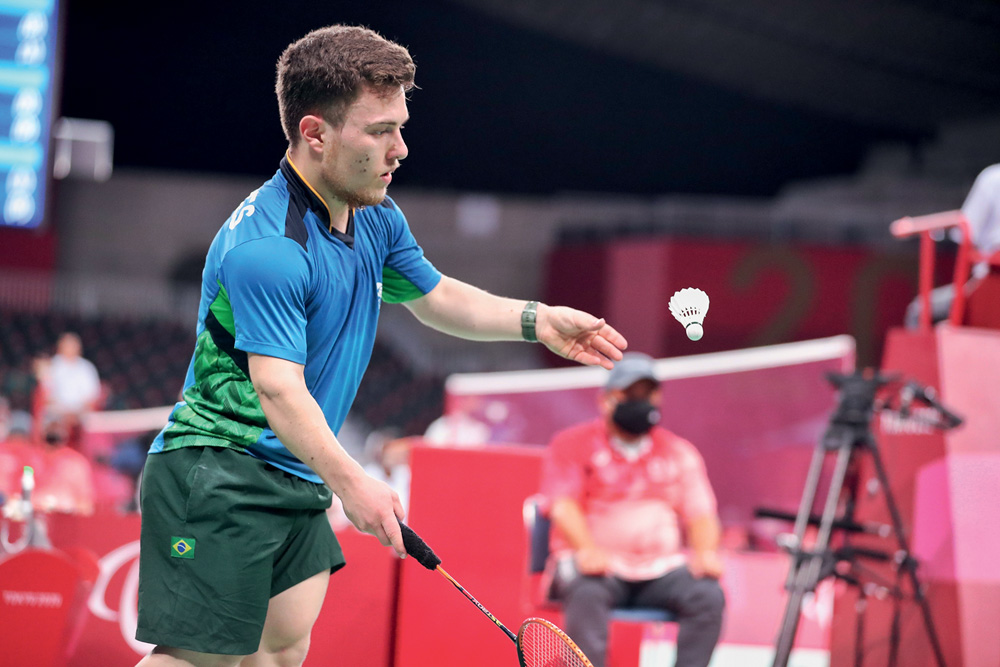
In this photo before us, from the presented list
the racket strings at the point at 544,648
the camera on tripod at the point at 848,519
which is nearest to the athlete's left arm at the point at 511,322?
the racket strings at the point at 544,648

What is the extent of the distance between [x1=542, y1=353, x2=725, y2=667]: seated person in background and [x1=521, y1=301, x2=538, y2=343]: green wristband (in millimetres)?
1876

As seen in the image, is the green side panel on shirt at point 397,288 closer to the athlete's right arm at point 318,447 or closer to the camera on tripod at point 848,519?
the athlete's right arm at point 318,447

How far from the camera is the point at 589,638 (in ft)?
12.4

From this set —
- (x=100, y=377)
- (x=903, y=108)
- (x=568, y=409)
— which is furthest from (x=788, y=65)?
(x=100, y=377)

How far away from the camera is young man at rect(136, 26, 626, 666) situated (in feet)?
5.80

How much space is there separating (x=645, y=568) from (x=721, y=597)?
1.03 ft

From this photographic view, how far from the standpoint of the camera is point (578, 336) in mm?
2203

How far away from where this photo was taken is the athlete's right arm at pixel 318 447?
174cm

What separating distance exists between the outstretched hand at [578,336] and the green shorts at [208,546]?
642 millimetres

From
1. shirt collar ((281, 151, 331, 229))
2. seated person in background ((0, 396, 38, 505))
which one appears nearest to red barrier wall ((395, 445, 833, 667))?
shirt collar ((281, 151, 331, 229))

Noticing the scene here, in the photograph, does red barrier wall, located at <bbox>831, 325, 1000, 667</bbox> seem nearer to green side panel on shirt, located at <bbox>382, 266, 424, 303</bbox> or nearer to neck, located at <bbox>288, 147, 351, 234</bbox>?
green side panel on shirt, located at <bbox>382, 266, 424, 303</bbox>

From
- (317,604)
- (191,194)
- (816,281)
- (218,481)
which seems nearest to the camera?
(218,481)

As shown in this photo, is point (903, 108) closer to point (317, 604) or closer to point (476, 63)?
point (476, 63)

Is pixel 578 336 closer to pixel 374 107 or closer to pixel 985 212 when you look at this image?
pixel 374 107
